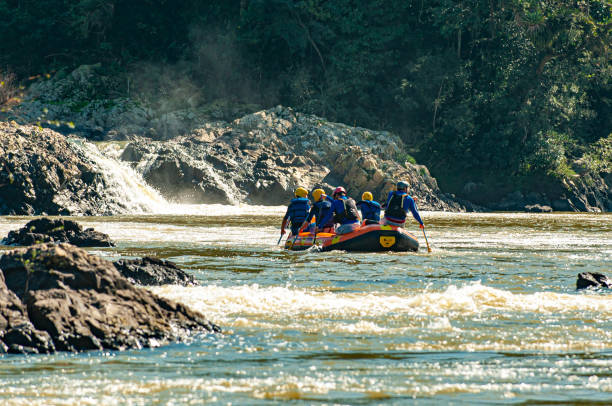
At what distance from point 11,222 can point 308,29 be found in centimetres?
3176

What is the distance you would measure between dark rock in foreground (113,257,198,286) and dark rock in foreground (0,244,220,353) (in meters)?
3.50

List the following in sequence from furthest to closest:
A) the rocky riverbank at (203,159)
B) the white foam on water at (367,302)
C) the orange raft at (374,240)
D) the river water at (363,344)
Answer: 1. the rocky riverbank at (203,159)
2. the orange raft at (374,240)
3. the white foam on water at (367,302)
4. the river water at (363,344)

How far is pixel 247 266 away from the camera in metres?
15.3

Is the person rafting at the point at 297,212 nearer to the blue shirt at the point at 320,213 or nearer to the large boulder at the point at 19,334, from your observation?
the blue shirt at the point at 320,213

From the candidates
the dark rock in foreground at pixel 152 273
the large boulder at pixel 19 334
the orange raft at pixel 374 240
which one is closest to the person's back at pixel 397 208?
the orange raft at pixel 374 240

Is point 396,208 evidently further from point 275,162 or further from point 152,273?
point 275,162

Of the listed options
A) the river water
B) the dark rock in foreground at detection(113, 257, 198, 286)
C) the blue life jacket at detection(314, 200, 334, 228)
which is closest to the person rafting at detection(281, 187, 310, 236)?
the blue life jacket at detection(314, 200, 334, 228)

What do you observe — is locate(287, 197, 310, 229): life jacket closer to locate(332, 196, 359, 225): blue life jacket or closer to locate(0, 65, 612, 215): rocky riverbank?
locate(332, 196, 359, 225): blue life jacket

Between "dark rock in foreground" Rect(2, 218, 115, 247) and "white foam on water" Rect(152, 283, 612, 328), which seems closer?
"white foam on water" Rect(152, 283, 612, 328)

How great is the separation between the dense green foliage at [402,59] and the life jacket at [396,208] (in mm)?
31796

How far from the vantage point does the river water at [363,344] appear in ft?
20.8

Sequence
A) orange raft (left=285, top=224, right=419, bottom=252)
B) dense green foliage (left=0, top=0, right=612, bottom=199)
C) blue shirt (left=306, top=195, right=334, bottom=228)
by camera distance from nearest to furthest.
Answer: orange raft (left=285, top=224, right=419, bottom=252), blue shirt (left=306, top=195, right=334, bottom=228), dense green foliage (left=0, top=0, right=612, bottom=199)

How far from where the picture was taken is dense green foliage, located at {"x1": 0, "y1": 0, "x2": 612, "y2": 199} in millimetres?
50344

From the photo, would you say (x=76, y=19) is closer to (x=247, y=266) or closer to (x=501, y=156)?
(x=501, y=156)
